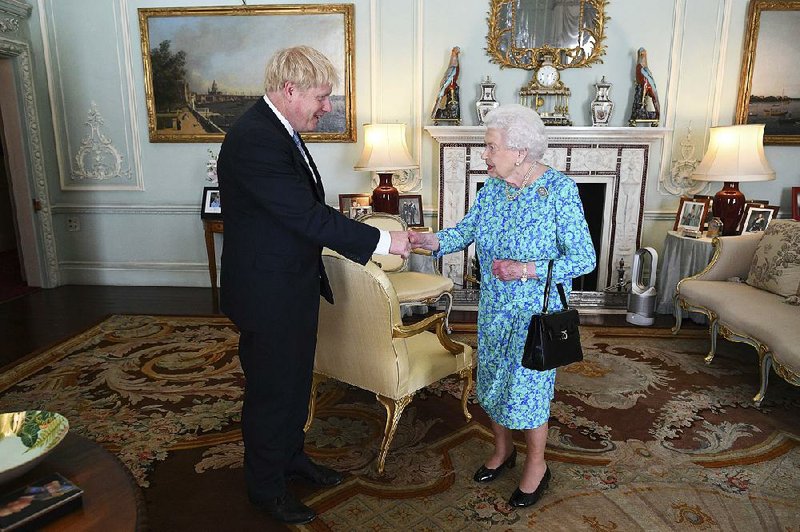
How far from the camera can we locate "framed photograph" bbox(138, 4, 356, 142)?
16.3 ft

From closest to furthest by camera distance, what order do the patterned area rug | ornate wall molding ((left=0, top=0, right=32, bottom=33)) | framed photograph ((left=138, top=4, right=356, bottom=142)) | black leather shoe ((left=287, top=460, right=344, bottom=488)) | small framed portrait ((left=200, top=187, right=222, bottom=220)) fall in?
the patterned area rug
black leather shoe ((left=287, top=460, right=344, bottom=488))
ornate wall molding ((left=0, top=0, right=32, bottom=33))
framed photograph ((left=138, top=4, right=356, bottom=142))
small framed portrait ((left=200, top=187, right=222, bottom=220))

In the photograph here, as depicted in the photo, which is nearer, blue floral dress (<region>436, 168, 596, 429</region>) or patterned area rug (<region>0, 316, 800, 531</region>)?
blue floral dress (<region>436, 168, 596, 429</region>)

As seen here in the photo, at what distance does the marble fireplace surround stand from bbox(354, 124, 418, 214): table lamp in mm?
326

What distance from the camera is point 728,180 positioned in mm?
4230

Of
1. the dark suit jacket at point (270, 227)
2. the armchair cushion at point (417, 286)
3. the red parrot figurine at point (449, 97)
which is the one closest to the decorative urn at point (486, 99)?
the red parrot figurine at point (449, 97)

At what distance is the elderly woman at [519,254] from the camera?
6.40 ft

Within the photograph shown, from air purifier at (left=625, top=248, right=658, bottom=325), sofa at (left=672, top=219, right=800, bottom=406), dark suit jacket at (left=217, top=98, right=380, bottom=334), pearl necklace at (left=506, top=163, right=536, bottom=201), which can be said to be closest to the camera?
dark suit jacket at (left=217, top=98, right=380, bottom=334)

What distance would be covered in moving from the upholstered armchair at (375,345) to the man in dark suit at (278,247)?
16cm

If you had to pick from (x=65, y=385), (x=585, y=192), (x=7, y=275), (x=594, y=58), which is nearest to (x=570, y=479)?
(x=65, y=385)

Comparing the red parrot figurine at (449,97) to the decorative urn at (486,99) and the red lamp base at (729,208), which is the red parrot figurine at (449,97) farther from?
the red lamp base at (729,208)

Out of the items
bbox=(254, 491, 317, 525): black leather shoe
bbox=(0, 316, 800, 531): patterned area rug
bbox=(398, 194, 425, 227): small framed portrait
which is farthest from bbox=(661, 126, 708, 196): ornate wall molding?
bbox=(254, 491, 317, 525): black leather shoe

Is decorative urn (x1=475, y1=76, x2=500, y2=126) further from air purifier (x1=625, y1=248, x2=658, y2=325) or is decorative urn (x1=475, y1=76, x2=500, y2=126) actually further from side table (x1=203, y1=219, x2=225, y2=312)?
side table (x1=203, y1=219, x2=225, y2=312)

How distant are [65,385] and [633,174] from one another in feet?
14.5

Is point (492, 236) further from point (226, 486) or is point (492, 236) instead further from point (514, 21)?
point (514, 21)
